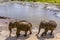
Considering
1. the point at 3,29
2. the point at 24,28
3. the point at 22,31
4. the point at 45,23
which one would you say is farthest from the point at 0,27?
the point at 45,23

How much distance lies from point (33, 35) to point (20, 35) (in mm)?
162

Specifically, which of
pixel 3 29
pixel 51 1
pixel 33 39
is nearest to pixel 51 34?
pixel 33 39

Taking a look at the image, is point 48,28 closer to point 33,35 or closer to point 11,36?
point 33,35

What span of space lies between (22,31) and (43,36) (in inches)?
10.9

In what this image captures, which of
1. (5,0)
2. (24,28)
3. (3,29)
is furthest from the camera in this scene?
(5,0)

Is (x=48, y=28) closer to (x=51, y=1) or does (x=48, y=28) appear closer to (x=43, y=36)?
(x=43, y=36)

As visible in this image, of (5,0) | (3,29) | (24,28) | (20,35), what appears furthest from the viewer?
(5,0)

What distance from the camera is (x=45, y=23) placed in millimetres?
1939

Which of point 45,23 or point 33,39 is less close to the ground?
point 45,23

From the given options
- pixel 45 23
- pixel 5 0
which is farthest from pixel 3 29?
pixel 5 0

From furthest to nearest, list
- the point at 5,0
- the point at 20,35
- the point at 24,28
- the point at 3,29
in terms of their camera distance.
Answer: the point at 5,0
the point at 3,29
the point at 20,35
the point at 24,28

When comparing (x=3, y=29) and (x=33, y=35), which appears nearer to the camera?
(x=33, y=35)

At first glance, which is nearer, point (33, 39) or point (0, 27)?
point (33, 39)

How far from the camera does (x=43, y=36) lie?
6.61 feet
